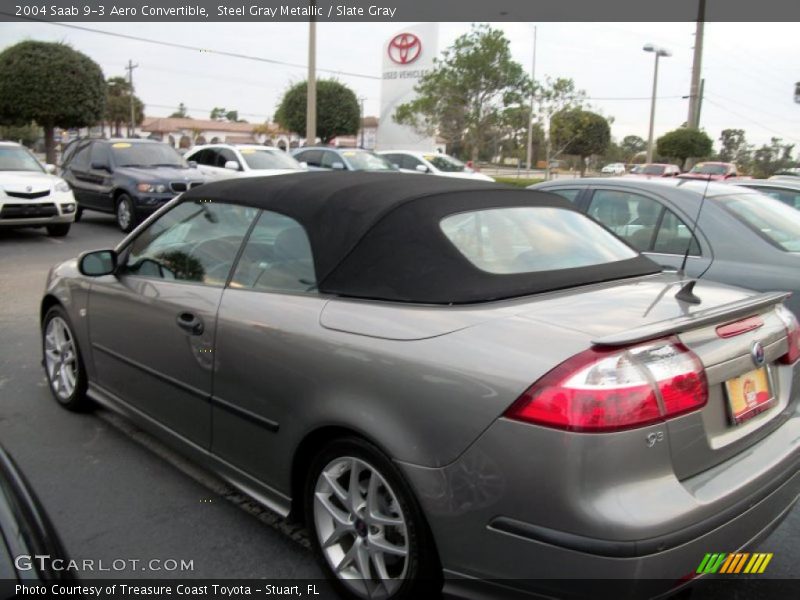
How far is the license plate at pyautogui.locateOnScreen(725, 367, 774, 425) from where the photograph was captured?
215cm

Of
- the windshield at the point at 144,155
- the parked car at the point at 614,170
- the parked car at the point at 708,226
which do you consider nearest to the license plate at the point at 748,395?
the parked car at the point at 708,226

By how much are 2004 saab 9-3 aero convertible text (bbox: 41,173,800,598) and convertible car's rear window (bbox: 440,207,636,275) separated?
0.01 m

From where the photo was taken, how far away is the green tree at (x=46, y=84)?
23.2 metres

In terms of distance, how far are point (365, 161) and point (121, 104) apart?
221ft

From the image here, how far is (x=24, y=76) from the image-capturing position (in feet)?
75.9

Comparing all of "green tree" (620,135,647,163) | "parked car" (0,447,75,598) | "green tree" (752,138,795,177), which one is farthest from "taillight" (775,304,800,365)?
"green tree" (620,135,647,163)

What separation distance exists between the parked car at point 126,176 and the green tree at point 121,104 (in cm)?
6508

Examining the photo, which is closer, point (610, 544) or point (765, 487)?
point (610, 544)

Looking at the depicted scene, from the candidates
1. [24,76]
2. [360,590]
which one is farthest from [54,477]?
[24,76]

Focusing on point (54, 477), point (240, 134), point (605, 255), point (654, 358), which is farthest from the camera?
point (240, 134)

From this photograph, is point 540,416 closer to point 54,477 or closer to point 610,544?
point 610,544

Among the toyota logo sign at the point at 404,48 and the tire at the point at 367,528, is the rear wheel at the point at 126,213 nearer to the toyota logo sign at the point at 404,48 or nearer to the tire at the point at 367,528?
the tire at the point at 367,528

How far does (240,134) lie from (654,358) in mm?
97453

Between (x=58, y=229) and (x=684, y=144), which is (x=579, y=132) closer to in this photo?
(x=684, y=144)
